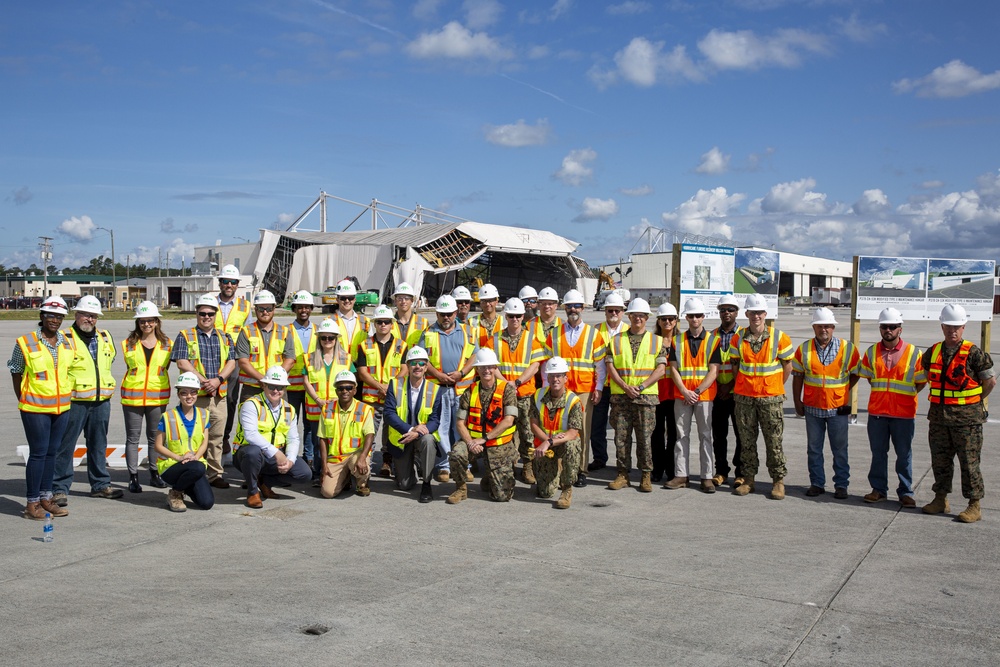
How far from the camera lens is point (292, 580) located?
5.33 meters

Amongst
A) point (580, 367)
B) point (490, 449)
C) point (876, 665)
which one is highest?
point (580, 367)

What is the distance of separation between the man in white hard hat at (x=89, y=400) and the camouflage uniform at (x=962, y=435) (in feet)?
23.6

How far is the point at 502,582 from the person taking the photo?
5.32 meters

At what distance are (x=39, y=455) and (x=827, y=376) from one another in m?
6.98

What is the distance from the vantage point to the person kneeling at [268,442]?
24.1 ft

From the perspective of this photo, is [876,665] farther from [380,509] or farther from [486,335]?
[486,335]

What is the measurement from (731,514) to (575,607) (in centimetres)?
268

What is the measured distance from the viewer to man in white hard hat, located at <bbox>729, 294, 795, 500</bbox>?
7.69 m

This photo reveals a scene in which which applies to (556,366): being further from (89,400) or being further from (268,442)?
(89,400)

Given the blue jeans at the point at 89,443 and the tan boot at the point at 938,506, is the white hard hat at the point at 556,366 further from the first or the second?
the blue jeans at the point at 89,443

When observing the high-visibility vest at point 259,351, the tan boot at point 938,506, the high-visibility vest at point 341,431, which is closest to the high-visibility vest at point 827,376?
the tan boot at point 938,506

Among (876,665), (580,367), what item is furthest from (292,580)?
(580,367)

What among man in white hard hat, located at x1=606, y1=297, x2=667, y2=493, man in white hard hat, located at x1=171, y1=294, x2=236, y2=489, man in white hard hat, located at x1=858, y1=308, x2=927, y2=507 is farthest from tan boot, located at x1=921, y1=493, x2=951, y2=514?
man in white hard hat, located at x1=171, y1=294, x2=236, y2=489

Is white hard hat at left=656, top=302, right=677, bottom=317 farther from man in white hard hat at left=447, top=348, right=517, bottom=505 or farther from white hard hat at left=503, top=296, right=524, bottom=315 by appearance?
man in white hard hat at left=447, top=348, right=517, bottom=505
